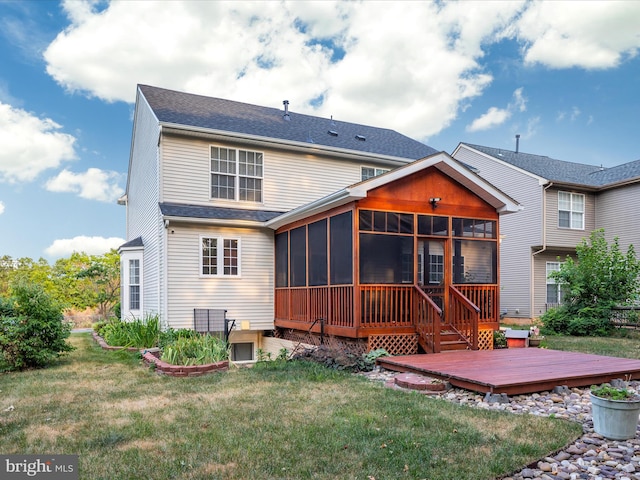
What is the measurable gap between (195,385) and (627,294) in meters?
14.4

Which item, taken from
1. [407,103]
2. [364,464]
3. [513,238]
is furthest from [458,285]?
[407,103]

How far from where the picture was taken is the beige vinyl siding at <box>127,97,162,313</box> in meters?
12.6

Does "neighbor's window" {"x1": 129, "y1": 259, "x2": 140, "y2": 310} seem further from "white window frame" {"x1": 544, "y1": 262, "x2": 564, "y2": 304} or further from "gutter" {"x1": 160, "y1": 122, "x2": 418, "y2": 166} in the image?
"white window frame" {"x1": 544, "y1": 262, "x2": 564, "y2": 304}

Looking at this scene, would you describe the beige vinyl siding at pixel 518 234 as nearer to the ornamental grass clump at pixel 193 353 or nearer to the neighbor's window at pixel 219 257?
the neighbor's window at pixel 219 257

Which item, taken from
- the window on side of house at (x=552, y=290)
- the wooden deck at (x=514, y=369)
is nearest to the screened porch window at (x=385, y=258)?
the wooden deck at (x=514, y=369)

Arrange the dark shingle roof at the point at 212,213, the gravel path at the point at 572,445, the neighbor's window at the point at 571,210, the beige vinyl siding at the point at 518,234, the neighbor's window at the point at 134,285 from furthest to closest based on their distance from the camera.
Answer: the neighbor's window at the point at 571,210 < the beige vinyl siding at the point at 518,234 < the neighbor's window at the point at 134,285 < the dark shingle roof at the point at 212,213 < the gravel path at the point at 572,445

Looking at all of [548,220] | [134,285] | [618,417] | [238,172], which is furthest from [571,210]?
[134,285]

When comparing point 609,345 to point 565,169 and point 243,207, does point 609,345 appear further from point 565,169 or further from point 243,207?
point 565,169

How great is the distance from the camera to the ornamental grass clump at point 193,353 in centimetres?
802

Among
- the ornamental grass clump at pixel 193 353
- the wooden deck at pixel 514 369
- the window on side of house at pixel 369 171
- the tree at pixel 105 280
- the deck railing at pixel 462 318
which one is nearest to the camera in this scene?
the wooden deck at pixel 514 369

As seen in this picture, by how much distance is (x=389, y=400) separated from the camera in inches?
221

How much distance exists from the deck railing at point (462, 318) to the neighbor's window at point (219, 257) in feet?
19.2

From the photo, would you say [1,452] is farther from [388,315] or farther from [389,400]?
[388,315]

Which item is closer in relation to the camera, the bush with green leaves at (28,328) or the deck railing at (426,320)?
the bush with green leaves at (28,328)
